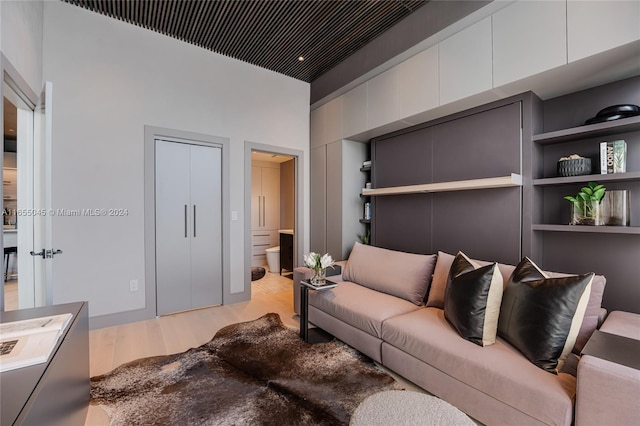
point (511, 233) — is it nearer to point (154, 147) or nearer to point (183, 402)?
point (183, 402)

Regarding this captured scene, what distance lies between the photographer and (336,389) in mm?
1911

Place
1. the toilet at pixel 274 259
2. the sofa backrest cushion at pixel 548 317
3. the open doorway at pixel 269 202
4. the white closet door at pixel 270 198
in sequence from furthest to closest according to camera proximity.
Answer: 1. the white closet door at pixel 270 198
2. the open doorway at pixel 269 202
3. the toilet at pixel 274 259
4. the sofa backrest cushion at pixel 548 317

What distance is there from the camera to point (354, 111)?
3.62m

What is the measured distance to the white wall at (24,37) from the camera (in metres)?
1.86

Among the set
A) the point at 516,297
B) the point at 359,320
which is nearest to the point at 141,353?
the point at 359,320

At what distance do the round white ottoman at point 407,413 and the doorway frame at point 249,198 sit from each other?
9.64 ft

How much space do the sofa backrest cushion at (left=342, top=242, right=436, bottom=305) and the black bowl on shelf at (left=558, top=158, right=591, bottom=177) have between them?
120 cm

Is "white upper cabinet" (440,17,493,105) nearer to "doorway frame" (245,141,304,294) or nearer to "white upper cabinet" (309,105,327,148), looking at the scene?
"white upper cabinet" (309,105,327,148)

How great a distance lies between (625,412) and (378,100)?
10.0 feet

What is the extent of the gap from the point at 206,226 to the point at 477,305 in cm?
313

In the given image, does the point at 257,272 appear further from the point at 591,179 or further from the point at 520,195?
the point at 591,179

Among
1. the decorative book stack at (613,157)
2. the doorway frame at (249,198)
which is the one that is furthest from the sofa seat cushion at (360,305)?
the decorative book stack at (613,157)

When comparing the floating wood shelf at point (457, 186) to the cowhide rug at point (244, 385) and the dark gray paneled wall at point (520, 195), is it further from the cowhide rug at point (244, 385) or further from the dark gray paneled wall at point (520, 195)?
the cowhide rug at point (244, 385)

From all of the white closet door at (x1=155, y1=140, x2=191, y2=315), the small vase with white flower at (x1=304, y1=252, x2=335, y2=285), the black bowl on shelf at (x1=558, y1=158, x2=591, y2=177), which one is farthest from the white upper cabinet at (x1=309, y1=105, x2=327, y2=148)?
the black bowl on shelf at (x1=558, y1=158, x2=591, y2=177)
